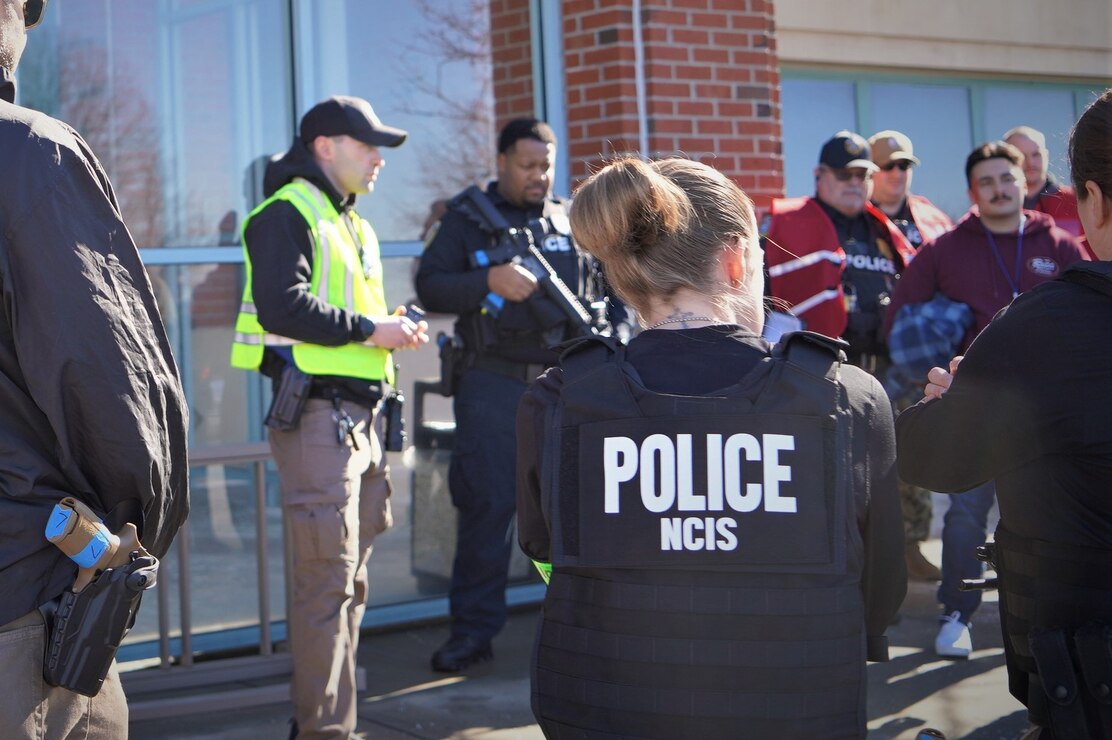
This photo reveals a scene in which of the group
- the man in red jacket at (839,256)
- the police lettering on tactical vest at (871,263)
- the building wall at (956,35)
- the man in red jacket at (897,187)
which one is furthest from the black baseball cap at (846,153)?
the building wall at (956,35)

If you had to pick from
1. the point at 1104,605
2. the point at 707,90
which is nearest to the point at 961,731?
the point at 1104,605

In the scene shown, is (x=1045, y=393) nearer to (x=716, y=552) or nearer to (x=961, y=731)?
(x=716, y=552)

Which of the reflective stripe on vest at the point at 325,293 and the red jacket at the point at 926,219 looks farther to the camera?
the red jacket at the point at 926,219

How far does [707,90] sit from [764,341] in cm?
456

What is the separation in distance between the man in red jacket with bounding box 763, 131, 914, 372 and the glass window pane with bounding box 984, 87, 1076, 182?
14.4ft

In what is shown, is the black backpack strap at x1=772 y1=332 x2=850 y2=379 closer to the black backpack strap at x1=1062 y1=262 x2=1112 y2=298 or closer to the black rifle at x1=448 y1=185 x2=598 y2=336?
the black backpack strap at x1=1062 y1=262 x2=1112 y2=298

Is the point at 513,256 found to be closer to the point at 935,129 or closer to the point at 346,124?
the point at 346,124

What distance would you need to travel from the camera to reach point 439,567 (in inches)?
249

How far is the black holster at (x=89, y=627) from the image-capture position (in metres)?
2.18

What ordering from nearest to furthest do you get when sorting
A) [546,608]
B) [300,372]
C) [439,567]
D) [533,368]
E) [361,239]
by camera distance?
[546,608] → [300,372] → [361,239] → [533,368] → [439,567]

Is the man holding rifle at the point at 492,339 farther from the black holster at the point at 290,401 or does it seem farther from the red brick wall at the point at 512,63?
the black holster at the point at 290,401

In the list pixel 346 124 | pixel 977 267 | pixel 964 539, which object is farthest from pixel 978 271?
pixel 346 124

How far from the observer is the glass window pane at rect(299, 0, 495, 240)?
6094mm

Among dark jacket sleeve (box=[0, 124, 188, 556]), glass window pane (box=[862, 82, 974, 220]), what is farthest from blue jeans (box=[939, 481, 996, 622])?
glass window pane (box=[862, 82, 974, 220])
